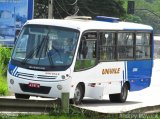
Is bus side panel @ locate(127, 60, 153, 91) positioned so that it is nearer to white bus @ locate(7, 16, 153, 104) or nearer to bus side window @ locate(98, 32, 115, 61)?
white bus @ locate(7, 16, 153, 104)

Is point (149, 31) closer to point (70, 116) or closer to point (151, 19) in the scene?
point (70, 116)

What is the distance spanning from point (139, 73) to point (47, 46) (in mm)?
6095

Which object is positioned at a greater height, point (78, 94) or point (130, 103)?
→ point (78, 94)

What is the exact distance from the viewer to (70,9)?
266 ft

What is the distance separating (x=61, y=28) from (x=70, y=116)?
7.88 metres

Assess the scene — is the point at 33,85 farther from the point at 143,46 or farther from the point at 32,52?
the point at 143,46

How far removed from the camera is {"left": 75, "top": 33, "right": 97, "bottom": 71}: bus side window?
20.3 metres

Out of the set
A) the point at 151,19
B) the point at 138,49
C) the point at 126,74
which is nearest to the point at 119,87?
the point at 126,74

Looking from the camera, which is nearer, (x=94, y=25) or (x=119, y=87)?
(x=94, y=25)

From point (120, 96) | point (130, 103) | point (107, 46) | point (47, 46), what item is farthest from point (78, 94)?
point (130, 103)

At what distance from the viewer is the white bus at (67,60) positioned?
19625 mm

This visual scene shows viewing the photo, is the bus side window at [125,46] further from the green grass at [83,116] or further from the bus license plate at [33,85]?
the green grass at [83,116]

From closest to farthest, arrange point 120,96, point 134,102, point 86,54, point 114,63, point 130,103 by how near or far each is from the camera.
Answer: point 86,54 < point 114,63 < point 120,96 < point 130,103 < point 134,102

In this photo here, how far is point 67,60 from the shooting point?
19.8 m
